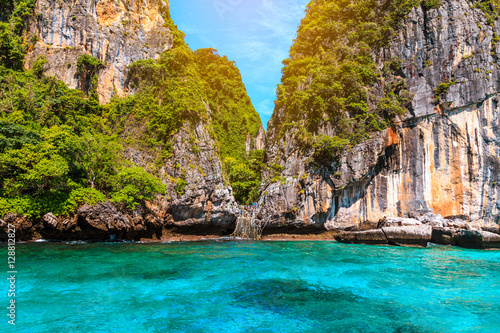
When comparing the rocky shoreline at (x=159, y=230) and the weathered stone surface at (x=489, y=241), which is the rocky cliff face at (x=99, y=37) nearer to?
the rocky shoreline at (x=159, y=230)

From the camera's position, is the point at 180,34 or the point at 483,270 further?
the point at 180,34

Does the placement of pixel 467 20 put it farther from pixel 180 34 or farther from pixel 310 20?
pixel 180 34

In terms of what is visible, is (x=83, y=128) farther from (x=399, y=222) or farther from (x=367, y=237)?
(x=399, y=222)

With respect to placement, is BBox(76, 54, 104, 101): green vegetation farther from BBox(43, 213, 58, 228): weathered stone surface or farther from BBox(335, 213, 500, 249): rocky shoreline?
BBox(335, 213, 500, 249): rocky shoreline

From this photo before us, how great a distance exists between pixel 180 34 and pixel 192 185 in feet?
60.2

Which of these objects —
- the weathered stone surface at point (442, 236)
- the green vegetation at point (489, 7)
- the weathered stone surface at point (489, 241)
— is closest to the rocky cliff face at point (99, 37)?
the weathered stone surface at point (442, 236)

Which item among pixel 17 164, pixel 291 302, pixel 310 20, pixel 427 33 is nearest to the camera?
pixel 291 302

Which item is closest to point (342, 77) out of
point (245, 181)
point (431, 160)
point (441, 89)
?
point (441, 89)

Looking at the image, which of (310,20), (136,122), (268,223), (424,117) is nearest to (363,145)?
(424,117)

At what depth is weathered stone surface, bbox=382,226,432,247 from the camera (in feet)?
58.6

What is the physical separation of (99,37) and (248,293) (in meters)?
27.7

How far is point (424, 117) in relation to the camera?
906 inches

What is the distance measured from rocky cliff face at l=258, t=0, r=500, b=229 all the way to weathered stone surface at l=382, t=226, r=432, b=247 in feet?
12.1

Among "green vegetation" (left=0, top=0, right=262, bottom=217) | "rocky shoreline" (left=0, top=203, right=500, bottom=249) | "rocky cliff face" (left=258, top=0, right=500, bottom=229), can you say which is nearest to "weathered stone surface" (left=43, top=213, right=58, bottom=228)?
"rocky shoreline" (left=0, top=203, right=500, bottom=249)
